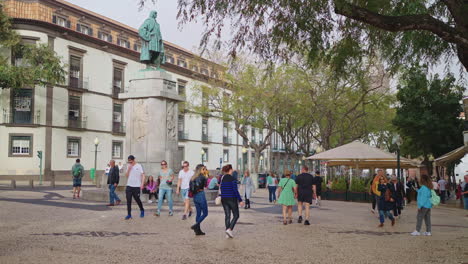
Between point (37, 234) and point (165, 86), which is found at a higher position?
point (165, 86)

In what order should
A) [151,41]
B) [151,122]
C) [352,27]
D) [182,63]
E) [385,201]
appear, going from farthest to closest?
[182,63] → [151,41] → [151,122] → [385,201] → [352,27]

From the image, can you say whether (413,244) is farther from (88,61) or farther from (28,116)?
(88,61)

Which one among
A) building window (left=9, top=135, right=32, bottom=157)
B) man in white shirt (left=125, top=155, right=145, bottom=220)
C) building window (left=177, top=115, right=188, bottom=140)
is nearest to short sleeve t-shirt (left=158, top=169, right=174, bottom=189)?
man in white shirt (left=125, top=155, right=145, bottom=220)

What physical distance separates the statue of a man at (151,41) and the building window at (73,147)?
23.6m

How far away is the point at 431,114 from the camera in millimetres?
31938

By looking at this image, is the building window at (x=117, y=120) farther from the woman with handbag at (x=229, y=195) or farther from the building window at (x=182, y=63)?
the woman with handbag at (x=229, y=195)

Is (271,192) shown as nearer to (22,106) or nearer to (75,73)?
(22,106)

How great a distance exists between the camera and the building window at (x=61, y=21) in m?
40.6

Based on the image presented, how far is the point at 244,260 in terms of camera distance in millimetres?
7789

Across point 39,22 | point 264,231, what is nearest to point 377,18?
point 264,231

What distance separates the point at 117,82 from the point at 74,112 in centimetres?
632

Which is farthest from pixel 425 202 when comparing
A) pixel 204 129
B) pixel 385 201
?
pixel 204 129

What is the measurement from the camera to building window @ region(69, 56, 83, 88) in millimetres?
42438

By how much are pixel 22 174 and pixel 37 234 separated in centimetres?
3118
